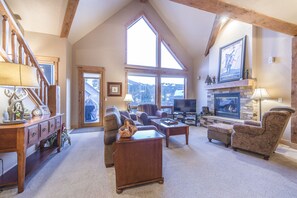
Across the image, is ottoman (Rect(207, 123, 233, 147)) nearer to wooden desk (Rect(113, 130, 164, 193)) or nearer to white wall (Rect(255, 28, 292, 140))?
white wall (Rect(255, 28, 292, 140))

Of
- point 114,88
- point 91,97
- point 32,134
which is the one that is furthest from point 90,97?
point 32,134

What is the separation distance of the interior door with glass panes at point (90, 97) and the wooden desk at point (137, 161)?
4.05 meters

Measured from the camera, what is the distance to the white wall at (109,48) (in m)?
5.25

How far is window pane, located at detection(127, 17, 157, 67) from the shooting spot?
6.10 m

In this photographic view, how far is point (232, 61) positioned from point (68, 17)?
5.04 metres

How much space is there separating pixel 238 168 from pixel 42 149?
3561mm

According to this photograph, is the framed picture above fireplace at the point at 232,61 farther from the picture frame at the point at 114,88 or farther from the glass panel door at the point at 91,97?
the glass panel door at the point at 91,97

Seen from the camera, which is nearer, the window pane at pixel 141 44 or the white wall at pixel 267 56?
the white wall at pixel 267 56

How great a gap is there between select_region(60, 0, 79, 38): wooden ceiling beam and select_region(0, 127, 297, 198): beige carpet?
325 centimetres

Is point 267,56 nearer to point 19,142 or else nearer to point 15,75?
point 15,75

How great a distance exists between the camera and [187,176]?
6.85 feet

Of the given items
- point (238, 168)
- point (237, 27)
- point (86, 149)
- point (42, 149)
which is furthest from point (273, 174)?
point (237, 27)

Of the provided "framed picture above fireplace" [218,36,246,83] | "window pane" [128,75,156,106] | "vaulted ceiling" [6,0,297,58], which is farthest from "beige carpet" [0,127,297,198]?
"window pane" [128,75,156,106]

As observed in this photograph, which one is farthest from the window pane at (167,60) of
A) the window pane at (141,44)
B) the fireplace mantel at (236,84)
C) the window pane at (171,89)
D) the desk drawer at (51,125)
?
the desk drawer at (51,125)
